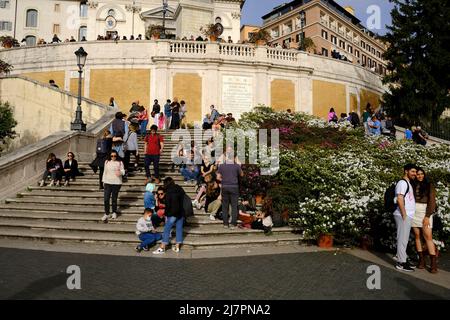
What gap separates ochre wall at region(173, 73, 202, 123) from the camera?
24.1 meters

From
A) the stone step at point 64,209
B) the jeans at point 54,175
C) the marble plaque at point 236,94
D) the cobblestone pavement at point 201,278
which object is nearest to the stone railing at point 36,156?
the jeans at point 54,175

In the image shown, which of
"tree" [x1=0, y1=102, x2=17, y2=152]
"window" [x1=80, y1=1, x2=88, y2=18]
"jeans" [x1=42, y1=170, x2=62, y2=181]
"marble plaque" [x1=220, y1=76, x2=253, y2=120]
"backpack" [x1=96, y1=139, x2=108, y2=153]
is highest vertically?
"window" [x1=80, y1=1, x2=88, y2=18]

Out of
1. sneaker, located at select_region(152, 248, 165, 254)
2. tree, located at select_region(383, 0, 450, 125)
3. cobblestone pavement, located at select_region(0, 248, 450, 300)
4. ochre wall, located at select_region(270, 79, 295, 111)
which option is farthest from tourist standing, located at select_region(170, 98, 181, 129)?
tree, located at select_region(383, 0, 450, 125)

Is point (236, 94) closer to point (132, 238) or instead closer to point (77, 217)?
point (77, 217)

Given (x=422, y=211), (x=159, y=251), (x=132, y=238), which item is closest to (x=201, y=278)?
(x=159, y=251)

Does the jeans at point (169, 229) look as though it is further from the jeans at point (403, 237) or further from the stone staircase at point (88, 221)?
the jeans at point (403, 237)

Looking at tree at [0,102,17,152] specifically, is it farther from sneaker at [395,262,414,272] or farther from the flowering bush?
sneaker at [395,262,414,272]

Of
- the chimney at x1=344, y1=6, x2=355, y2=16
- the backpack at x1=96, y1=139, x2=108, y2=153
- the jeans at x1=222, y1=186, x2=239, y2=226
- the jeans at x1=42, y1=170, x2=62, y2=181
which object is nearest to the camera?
the jeans at x1=222, y1=186, x2=239, y2=226

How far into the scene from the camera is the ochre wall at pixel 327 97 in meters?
26.9

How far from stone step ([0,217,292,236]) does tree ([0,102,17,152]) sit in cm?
1295

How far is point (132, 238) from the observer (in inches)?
322

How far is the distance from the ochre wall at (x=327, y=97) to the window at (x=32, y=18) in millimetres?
45226

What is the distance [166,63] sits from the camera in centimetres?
2388
